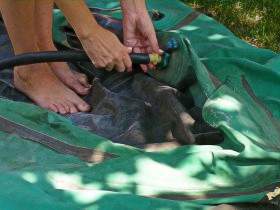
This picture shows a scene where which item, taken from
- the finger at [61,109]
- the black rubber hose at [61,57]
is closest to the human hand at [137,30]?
the black rubber hose at [61,57]

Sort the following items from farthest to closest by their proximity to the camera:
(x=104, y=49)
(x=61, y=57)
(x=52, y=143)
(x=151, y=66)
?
1. (x=151, y=66)
2. (x=61, y=57)
3. (x=104, y=49)
4. (x=52, y=143)

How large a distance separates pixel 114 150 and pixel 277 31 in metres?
1.73

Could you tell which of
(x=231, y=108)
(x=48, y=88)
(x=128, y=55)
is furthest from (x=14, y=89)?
(x=231, y=108)

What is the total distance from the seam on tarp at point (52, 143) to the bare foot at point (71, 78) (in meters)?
0.46

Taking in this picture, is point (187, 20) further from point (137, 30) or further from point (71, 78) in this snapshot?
point (71, 78)

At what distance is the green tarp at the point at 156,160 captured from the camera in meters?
1.81

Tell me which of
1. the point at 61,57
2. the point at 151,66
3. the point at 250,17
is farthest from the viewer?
the point at 250,17

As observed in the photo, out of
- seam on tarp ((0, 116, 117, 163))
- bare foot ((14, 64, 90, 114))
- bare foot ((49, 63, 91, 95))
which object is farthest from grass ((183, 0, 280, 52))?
seam on tarp ((0, 116, 117, 163))

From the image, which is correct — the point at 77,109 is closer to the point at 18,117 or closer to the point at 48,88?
the point at 48,88

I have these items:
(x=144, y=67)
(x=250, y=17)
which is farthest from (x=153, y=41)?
(x=250, y=17)

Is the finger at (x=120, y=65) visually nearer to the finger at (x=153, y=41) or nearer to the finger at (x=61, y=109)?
the finger at (x=153, y=41)

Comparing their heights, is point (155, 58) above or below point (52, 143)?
above

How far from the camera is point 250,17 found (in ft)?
11.8

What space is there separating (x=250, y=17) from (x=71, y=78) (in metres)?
1.40
